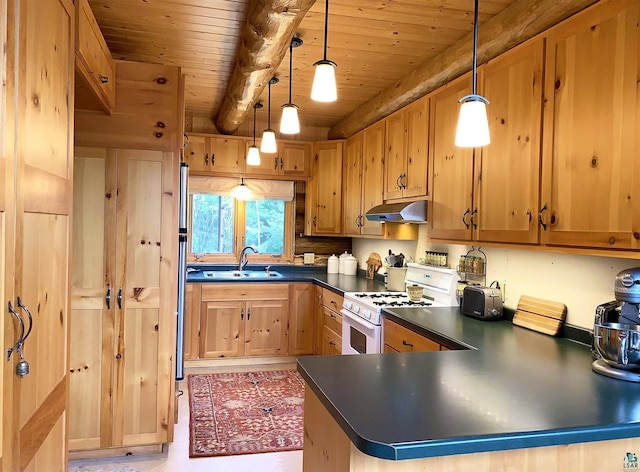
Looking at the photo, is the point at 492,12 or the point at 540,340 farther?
the point at 492,12

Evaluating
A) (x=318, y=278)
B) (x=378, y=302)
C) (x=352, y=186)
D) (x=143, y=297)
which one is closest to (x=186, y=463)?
(x=143, y=297)

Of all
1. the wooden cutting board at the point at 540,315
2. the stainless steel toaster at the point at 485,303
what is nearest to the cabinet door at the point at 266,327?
the stainless steel toaster at the point at 485,303

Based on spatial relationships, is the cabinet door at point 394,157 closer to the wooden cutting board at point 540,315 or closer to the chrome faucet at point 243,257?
the wooden cutting board at point 540,315

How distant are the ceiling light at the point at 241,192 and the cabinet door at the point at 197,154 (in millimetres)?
366

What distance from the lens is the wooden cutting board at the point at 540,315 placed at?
7.29 ft

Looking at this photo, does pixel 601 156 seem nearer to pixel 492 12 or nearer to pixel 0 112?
pixel 492 12

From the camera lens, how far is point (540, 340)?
215 centimetres

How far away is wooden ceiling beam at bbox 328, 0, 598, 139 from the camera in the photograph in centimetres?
199

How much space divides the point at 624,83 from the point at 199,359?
391cm

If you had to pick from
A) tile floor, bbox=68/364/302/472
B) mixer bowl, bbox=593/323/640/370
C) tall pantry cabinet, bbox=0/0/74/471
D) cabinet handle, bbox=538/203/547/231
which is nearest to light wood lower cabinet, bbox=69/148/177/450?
tile floor, bbox=68/364/302/472

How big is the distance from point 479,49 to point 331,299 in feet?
7.76

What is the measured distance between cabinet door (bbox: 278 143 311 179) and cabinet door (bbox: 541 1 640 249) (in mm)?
3159

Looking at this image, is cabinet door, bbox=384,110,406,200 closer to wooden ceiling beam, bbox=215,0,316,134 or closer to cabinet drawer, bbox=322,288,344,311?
cabinet drawer, bbox=322,288,344,311

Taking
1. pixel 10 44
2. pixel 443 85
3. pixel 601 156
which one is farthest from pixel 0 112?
pixel 443 85
